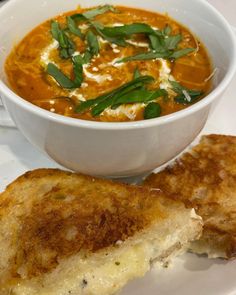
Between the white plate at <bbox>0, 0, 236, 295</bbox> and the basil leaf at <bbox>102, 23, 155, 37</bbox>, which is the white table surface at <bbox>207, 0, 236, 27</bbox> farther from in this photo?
the white plate at <bbox>0, 0, 236, 295</bbox>

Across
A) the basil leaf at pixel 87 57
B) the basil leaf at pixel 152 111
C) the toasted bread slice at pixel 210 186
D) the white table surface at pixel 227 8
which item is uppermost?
the basil leaf at pixel 87 57

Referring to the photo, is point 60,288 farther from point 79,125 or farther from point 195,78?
point 195,78

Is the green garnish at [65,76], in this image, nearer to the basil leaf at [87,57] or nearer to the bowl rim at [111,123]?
the basil leaf at [87,57]

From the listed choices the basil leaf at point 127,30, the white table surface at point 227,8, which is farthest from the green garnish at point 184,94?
the white table surface at point 227,8

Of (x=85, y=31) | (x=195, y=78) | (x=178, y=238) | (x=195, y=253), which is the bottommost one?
(x=195, y=253)

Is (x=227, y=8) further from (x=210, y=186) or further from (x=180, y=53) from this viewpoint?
(x=210, y=186)

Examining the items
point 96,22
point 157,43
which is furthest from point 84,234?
point 96,22

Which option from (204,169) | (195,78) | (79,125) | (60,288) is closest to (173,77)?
(195,78)
